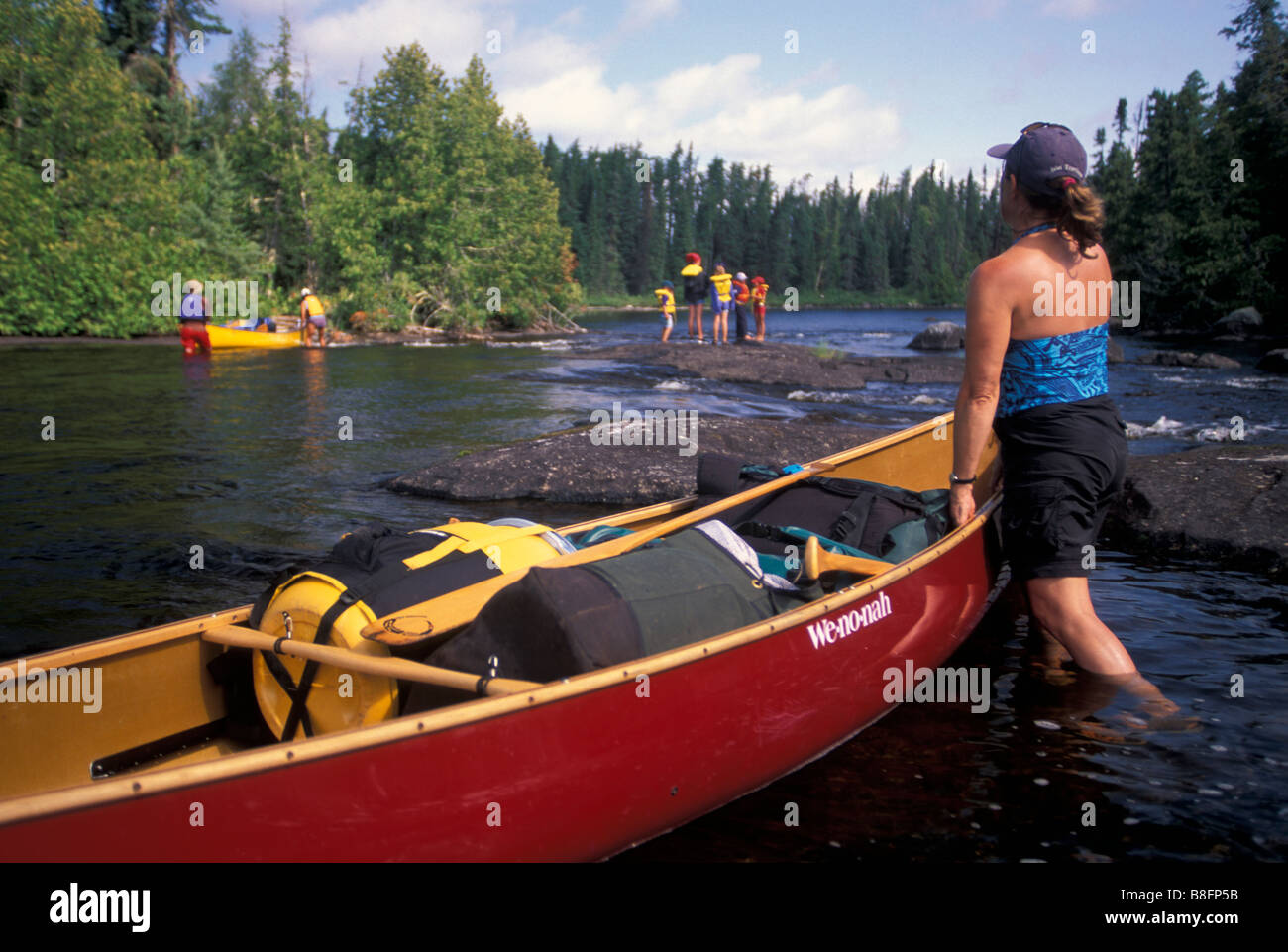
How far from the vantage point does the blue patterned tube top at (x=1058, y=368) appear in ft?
11.7

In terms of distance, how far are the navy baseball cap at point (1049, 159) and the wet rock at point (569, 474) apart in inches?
178

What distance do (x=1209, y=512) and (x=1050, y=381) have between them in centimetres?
389

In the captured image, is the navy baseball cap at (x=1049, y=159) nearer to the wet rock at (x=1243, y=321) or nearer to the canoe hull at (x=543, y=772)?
the canoe hull at (x=543, y=772)

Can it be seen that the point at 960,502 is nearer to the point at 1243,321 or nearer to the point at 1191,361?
the point at 1191,361

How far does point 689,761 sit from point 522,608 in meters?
0.74

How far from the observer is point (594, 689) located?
261 cm

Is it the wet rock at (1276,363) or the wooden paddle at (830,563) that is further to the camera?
the wet rock at (1276,363)

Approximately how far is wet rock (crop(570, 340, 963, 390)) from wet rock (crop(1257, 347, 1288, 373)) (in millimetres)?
Answer: 6552

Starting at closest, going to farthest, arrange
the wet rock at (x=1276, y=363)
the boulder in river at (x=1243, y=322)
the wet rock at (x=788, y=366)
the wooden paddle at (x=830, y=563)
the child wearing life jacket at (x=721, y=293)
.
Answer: the wooden paddle at (x=830, y=563) < the wet rock at (x=788, y=366) < the wet rock at (x=1276, y=363) < the child wearing life jacket at (x=721, y=293) < the boulder in river at (x=1243, y=322)

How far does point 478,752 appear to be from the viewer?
96.2 inches

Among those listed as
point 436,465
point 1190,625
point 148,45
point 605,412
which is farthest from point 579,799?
point 148,45

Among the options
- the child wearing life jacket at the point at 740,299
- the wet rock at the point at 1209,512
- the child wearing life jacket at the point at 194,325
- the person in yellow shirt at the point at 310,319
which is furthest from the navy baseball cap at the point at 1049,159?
the person in yellow shirt at the point at 310,319
